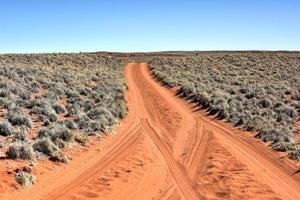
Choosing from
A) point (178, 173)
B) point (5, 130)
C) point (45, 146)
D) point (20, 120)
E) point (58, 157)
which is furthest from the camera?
point (20, 120)

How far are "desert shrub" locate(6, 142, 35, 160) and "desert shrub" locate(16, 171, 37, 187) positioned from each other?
143cm

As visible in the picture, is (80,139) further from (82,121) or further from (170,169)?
(170,169)

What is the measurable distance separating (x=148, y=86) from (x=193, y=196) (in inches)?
1099

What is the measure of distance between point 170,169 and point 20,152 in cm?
509

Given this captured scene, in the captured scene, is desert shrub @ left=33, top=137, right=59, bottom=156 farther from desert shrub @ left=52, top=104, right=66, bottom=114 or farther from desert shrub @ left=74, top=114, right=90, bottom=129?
desert shrub @ left=52, top=104, right=66, bottom=114

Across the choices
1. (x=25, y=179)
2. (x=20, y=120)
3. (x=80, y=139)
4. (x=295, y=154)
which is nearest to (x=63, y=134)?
(x=80, y=139)

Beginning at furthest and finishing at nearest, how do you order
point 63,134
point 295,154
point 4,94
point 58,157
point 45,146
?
point 4,94 → point 63,134 → point 295,154 → point 45,146 → point 58,157

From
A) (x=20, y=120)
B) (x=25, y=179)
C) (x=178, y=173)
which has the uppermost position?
(x=20, y=120)

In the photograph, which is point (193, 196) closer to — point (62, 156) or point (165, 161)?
point (165, 161)

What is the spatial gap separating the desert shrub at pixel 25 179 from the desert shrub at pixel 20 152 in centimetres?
143

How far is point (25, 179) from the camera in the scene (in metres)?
11.5

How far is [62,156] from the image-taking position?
14.0 metres

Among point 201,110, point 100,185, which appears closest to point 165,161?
point 100,185

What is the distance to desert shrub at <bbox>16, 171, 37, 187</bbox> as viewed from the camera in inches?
448
